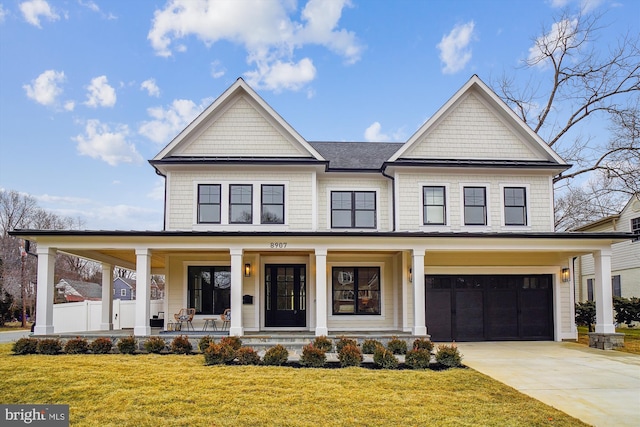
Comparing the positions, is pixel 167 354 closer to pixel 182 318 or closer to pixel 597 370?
pixel 182 318

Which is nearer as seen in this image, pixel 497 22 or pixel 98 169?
pixel 497 22

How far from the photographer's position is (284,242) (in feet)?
49.9

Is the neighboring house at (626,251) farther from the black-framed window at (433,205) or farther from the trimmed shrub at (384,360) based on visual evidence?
the trimmed shrub at (384,360)

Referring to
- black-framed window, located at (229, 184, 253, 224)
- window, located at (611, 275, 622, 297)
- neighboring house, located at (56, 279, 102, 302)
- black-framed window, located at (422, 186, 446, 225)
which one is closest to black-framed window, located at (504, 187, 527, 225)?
black-framed window, located at (422, 186, 446, 225)

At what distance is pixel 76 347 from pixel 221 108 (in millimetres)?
8693

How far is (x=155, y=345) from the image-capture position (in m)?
13.6

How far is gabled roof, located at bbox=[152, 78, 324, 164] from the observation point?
17.0m

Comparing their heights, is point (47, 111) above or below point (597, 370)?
above

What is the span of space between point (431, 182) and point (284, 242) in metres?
5.69

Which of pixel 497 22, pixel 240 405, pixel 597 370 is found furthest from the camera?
pixel 497 22

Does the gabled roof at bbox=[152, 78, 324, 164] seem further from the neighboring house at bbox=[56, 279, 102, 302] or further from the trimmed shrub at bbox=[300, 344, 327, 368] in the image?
the neighboring house at bbox=[56, 279, 102, 302]

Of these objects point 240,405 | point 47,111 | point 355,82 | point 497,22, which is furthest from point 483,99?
point 47,111

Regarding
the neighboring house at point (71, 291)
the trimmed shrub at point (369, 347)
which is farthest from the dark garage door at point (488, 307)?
the neighboring house at point (71, 291)

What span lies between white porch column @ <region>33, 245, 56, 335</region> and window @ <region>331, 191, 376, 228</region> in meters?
8.89
